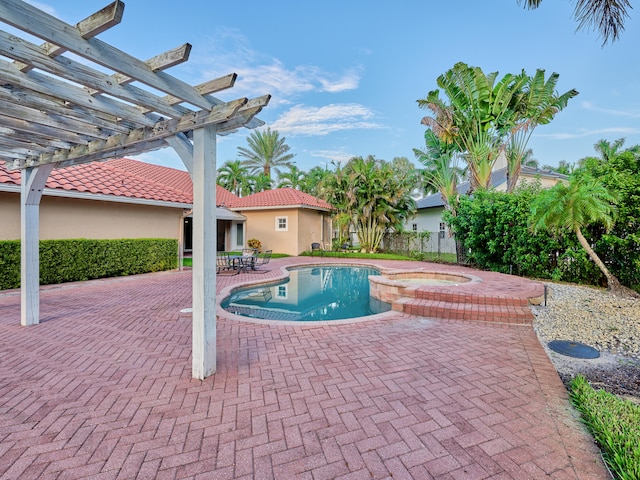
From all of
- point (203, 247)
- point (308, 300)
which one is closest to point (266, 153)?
point (308, 300)

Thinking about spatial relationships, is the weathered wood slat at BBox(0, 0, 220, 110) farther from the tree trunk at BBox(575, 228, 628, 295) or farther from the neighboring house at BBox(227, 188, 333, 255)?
the neighboring house at BBox(227, 188, 333, 255)

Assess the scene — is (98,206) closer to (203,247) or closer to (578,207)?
(203,247)

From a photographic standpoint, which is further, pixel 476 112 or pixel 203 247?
pixel 476 112

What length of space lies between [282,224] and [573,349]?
18.6 metres

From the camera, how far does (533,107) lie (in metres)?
14.3

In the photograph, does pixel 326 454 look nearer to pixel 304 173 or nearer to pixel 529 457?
pixel 529 457

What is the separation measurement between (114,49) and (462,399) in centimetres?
468

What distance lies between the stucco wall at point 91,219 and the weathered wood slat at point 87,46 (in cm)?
1034

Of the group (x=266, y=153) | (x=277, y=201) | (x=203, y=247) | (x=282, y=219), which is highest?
(x=266, y=153)

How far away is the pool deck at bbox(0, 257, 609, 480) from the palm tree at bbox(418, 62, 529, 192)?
40.2 ft

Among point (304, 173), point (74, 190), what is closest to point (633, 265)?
point (74, 190)

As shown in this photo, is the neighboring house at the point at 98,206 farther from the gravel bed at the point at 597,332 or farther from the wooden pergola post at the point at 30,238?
the gravel bed at the point at 597,332

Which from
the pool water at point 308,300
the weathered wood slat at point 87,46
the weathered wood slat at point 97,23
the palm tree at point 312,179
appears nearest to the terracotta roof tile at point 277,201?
the palm tree at point 312,179

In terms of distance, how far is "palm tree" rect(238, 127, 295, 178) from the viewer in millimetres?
32031
